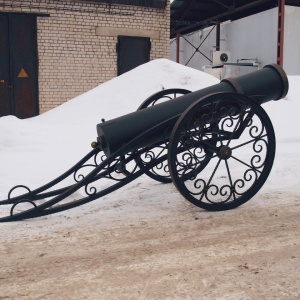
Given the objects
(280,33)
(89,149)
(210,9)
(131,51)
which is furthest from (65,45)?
(210,9)

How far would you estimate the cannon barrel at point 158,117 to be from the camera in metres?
3.88

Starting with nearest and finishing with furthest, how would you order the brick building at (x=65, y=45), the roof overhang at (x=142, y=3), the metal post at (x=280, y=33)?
the brick building at (x=65, y=45)
the roof overhang at (x=142, y=3)
the metal post at (x=280, y=33)

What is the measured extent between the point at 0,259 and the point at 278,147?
483 centimetres

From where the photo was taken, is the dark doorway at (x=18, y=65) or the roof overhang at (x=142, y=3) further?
the roof overhang at (x=142, y=3)

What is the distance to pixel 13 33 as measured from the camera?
11.2 metres

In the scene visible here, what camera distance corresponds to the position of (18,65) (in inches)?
447

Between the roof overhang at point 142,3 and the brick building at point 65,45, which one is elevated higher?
the roof overhang at point 142,3

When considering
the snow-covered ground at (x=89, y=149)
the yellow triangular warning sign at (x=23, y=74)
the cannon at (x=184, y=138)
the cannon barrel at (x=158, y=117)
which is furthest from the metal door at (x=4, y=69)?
the cannon barrel at (x=158, y=117)

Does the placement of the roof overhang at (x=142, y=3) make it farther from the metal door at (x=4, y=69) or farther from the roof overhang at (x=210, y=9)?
the roof overhang at (x=210, y=9)

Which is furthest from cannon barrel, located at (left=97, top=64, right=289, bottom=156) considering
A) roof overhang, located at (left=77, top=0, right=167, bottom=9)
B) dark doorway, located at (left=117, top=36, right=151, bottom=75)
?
roof overhang, located at (left=77, top=0, right=167, bottom=9)

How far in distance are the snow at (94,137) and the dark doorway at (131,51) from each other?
2.13 meters

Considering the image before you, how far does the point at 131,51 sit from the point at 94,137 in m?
5.46

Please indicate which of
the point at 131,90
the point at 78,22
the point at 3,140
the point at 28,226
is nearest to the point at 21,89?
the point at 78,22

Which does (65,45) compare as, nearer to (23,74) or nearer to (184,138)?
(23,74)
